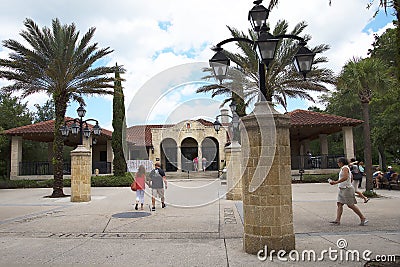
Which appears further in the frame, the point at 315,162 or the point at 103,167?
the point at 103,167

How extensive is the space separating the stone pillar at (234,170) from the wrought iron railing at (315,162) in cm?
1257

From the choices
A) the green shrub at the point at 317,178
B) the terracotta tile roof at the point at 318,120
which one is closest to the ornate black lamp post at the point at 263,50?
the terracotta tile roof at the point at 318,120

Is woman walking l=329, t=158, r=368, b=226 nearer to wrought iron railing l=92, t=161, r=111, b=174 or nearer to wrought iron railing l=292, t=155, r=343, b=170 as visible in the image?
wrought iron railing l=292, t=155, r=343, b=170

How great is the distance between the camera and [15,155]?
85.3 feet

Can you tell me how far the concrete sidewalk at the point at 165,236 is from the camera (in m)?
5.23

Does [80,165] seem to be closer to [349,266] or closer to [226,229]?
[226,229]

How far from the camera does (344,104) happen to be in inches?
1201

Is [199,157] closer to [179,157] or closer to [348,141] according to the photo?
[179,157]

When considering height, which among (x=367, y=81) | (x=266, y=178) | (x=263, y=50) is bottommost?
(x=266, y=178)

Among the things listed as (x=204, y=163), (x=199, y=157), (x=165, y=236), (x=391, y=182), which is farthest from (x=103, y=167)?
(x=165, y=236)

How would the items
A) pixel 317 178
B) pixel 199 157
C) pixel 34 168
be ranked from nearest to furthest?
pixel 317 178 → pixel 34 168 → pixel 199 157

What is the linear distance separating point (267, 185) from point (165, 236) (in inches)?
107

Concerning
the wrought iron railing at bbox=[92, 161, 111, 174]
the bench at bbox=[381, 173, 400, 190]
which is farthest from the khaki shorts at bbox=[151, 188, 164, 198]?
the wrought iron railing at bbox=[92, 161, 111, 174]

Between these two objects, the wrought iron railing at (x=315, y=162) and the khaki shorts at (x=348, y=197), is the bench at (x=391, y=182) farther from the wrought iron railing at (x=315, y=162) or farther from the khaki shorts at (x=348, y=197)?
the khaki shorts at (x=348, y=197)
